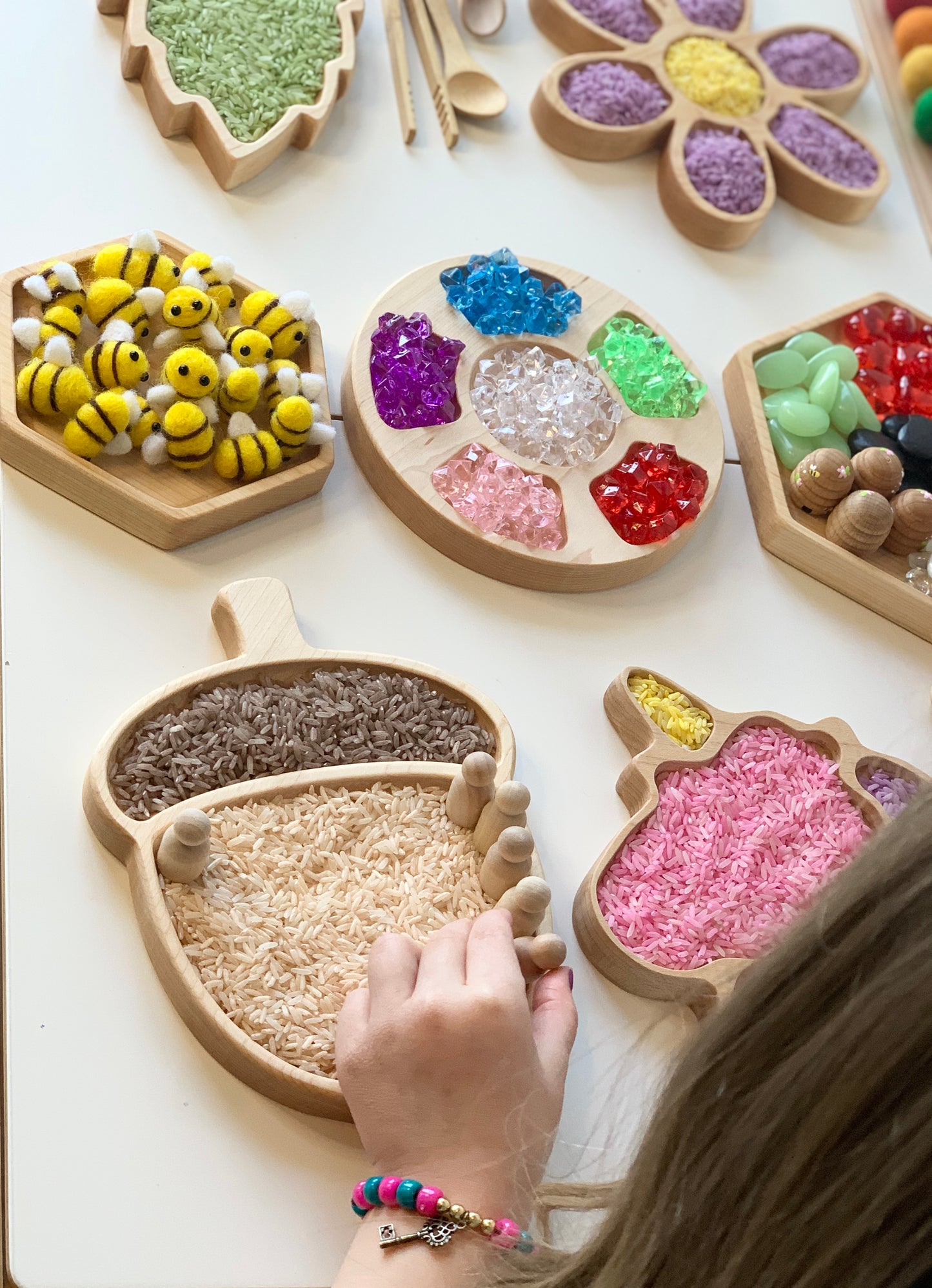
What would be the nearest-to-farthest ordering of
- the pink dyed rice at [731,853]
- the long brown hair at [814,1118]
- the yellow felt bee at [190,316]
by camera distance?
the long brown hair at [814,1118] → the pink dyed rice at [731,853] → the yellow felt bee at [190,316]

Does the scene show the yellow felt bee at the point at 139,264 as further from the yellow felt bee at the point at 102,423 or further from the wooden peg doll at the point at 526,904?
the wooden peg doll at the point at 526,904

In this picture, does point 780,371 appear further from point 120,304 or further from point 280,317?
point 120,304

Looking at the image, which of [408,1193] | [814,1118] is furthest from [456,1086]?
[814,1118]

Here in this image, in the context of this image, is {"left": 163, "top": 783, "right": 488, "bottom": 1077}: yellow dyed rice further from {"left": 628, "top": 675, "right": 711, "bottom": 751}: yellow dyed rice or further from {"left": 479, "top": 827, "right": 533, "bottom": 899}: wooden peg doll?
{"left": 628, "top": 675, "right": 711, "bottom": 751}: yellow dyed rice

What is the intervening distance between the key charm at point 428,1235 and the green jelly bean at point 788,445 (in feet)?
2.53

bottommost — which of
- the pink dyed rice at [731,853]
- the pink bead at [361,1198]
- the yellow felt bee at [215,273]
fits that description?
the pink dyed rice at [731,853]

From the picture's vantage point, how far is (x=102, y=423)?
94cm

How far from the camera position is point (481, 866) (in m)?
0.88

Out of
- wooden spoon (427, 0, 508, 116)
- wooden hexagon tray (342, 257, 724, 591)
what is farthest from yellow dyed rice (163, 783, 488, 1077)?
wooden spoon (427, 0, 508, 116)

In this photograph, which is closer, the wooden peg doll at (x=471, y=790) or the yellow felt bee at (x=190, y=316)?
the wooden peg doll at (x=471, y=790)

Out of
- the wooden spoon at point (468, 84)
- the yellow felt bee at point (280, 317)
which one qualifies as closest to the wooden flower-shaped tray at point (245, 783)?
the yellow felt bee at point (280, 317)

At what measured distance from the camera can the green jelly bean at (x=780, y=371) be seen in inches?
47.1

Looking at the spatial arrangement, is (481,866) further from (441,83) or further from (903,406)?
(441,83)

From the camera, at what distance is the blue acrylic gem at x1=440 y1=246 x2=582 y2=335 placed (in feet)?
3.69
